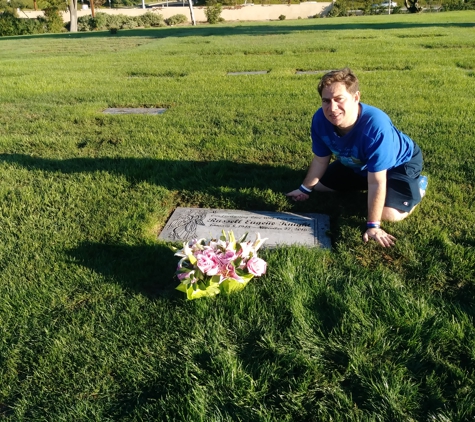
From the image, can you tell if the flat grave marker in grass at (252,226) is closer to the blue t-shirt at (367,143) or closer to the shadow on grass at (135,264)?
→ the shadow on grass at (135,264)

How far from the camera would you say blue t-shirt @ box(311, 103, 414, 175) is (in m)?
2.68

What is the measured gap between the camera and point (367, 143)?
272 centimetres

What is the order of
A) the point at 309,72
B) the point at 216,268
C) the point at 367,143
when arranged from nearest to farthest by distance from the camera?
the point at 216,268
the point at 367,143
the point at 309,72

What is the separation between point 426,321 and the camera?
6.59ft

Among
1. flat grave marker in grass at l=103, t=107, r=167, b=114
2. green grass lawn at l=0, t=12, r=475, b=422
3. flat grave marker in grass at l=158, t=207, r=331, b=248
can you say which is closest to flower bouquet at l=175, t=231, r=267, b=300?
green grass lawn at l=0, t=12, r=475, b=422

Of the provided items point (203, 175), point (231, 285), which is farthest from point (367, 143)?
point (203, 175)

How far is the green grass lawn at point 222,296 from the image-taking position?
5.62 feet

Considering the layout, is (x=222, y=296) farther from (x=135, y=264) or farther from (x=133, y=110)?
(x=133, y=110)

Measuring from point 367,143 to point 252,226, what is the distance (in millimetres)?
1023

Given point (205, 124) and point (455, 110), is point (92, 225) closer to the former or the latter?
point (205, 124)

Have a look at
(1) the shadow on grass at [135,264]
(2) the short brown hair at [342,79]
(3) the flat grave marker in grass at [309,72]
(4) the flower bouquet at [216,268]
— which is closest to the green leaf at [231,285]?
(4) the flower bouquet at [216,268]

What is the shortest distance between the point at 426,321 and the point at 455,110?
428 centimetres

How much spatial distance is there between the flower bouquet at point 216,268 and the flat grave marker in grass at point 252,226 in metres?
0.50

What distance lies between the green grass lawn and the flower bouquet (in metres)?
0.10
